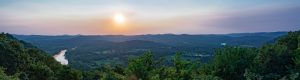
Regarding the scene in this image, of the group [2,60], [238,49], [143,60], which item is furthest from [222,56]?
[2,60]

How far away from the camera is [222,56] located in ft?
134

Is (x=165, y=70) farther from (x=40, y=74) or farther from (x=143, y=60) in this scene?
(x=40, y=74)

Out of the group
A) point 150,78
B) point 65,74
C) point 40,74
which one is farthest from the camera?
point 65,74

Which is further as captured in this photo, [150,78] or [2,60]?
[2,60]

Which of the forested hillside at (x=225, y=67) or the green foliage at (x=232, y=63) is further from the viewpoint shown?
the green foliage at (x=232, y=63)

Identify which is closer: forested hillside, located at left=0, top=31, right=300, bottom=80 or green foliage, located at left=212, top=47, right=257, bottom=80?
forested hillside, located at left=0, top=31, right=300, bottom=80

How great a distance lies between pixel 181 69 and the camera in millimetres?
36469

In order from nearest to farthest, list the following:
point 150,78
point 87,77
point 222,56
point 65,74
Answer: point 150,78
point 222,56
point 65,74
point 87,77

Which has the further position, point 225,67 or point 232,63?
point 225,67

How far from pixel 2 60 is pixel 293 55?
3580 centimetres

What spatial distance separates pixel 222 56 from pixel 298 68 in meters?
6.85

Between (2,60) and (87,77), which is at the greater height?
(2,60)

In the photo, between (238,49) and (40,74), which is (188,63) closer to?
(238,49)

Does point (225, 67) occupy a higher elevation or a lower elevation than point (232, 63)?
lower
